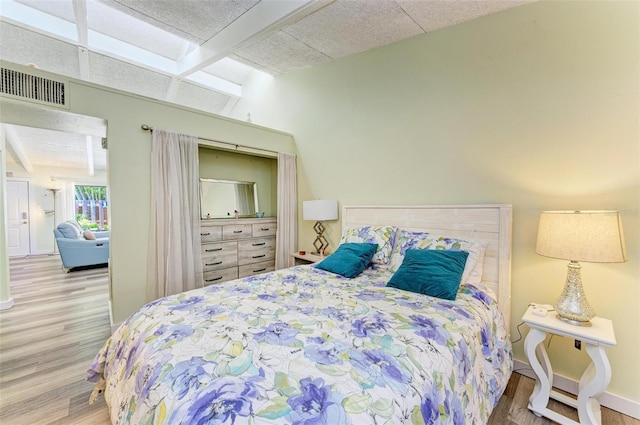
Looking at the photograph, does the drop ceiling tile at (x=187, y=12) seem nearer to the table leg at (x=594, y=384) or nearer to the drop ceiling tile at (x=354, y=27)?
the drop ceiling tile at (x=354, y=27)

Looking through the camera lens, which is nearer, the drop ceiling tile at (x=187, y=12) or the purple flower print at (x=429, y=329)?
the purple flower print at (x=429, y=329)

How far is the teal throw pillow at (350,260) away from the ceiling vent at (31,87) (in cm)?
273

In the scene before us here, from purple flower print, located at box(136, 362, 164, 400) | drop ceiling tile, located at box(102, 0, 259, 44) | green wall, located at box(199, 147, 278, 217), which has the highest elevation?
drop ceiling tile, located at box(102, 0, 259, 44)

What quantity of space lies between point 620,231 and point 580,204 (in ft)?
1.44

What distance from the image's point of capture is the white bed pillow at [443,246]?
211cm

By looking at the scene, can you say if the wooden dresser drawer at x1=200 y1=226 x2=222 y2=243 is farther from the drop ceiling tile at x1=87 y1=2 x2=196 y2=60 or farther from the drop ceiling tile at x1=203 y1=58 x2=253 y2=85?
the drop ceiling tile at x1=203 y1=58 x2=253 y2=85

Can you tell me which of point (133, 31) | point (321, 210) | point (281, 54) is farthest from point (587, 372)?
point (133, 31)

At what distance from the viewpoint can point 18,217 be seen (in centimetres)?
667

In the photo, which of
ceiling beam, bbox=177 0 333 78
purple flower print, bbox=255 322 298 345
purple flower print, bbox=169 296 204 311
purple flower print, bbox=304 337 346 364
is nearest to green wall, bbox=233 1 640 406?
ceiling beam, bbox=177 0 333 78

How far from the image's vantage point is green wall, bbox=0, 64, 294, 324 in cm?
255

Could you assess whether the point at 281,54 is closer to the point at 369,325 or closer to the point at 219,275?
the point at 219,275

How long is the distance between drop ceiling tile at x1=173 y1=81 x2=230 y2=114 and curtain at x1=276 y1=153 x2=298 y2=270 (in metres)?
2.50

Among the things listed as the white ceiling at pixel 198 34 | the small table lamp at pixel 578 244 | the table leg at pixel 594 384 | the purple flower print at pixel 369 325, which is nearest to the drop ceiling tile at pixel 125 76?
the white ceiling at pixel 198 34

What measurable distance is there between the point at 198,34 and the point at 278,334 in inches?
137
